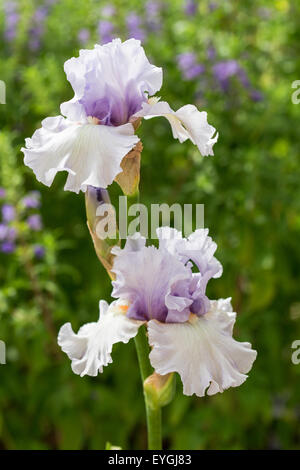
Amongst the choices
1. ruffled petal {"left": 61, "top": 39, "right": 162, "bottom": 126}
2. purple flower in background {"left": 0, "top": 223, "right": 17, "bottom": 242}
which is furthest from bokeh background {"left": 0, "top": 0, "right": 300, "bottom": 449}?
ruffled petal {"left": 61, "top": 39, "right": 162, "bottom": 126}

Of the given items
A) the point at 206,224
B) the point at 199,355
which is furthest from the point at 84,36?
the point at 199,355

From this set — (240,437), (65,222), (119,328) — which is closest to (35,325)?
(65,222)

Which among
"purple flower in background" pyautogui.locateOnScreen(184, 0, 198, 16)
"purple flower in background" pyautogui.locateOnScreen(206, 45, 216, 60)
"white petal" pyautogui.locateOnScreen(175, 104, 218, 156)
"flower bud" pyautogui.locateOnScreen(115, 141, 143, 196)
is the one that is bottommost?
"flower bud" pyautogui.locateOnScreen(115, 141, 143, 196)

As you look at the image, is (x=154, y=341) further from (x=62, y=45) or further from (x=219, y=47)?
(x=62, y=45)

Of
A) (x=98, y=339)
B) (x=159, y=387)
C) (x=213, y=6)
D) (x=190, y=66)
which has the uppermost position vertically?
(x=213, y=6)

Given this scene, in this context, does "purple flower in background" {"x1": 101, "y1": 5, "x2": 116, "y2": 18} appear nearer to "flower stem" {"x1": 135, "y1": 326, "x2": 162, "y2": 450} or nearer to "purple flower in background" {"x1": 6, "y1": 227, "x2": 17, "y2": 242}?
"purple flower in background" {"x1": 6, "y1": 227, "x2": 17, "y2": 242}

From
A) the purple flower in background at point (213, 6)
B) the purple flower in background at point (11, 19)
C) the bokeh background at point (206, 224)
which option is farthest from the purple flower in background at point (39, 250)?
the purple flower in background at point (11, 19)

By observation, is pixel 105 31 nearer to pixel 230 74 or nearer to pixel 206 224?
pixel 230 74
